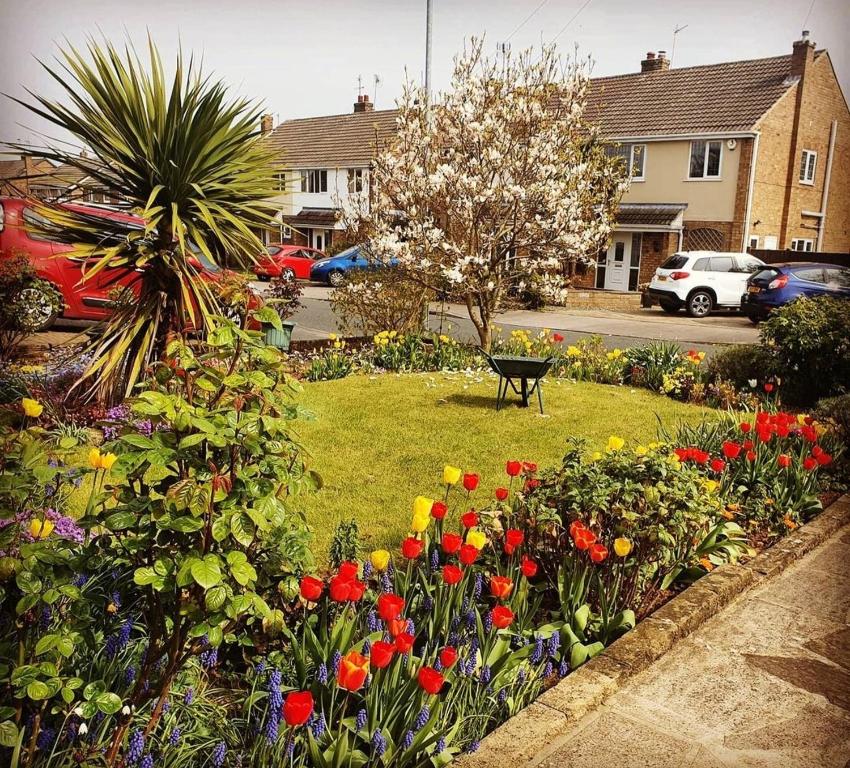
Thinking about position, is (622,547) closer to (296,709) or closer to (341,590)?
(341,590)

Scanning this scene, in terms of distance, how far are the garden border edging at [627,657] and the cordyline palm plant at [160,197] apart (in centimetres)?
253

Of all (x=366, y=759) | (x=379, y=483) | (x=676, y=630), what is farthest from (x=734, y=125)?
(x=366, y=759)

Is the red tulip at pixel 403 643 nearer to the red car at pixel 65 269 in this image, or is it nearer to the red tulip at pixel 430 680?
the red tulip at pixel 430 680

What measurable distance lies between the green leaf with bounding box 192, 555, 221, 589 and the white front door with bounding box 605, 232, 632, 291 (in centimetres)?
2371

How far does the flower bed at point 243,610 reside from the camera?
187 centimetres

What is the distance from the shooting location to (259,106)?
3.31m

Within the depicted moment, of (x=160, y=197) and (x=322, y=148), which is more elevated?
(x=322, y=148)

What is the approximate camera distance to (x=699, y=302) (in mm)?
18406

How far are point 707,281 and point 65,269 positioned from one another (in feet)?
49.0

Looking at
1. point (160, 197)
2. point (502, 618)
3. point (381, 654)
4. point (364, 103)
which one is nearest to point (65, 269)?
point (160, 197)

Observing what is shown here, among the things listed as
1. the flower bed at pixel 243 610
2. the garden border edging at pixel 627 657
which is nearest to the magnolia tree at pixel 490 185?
the garden border edging at pixel 627 657

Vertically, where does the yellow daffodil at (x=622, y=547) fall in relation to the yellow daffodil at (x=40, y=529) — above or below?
below

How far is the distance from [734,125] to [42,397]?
18.4 m

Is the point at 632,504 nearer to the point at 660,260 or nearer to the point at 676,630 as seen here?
the point at 676,630
